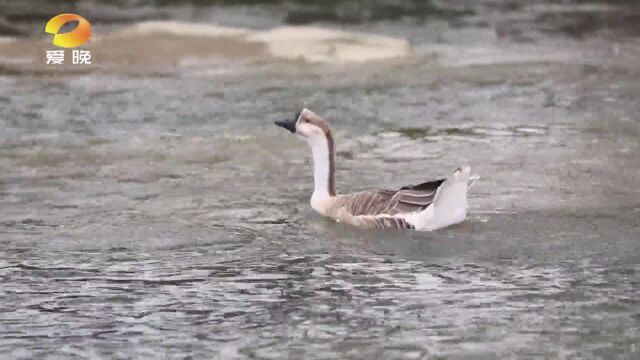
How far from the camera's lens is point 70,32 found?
18.1 m

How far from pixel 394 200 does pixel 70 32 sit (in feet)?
31.5

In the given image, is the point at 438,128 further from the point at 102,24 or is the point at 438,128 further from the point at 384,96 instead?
the point at 102,24

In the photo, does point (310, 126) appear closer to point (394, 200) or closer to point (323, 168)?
point (323, 168)

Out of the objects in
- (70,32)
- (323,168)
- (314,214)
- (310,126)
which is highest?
(70,32)

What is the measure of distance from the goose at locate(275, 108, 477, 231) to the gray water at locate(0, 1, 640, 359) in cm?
9

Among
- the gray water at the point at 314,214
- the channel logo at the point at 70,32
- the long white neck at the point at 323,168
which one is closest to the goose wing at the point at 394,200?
the gray water at the point at 314,214

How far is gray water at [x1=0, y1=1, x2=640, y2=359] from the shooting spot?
7441 millimetres

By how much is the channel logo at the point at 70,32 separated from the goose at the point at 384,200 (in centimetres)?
771

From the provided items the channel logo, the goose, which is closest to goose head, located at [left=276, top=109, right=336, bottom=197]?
the goose

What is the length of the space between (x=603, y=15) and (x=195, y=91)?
23.4 ft

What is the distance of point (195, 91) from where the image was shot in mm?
14750

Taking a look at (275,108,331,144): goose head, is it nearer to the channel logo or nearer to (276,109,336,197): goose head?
(276,109,336,197): goose head

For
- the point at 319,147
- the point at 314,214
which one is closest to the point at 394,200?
the point at 314,214

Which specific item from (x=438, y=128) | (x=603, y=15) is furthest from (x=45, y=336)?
(x=603, y=15)
